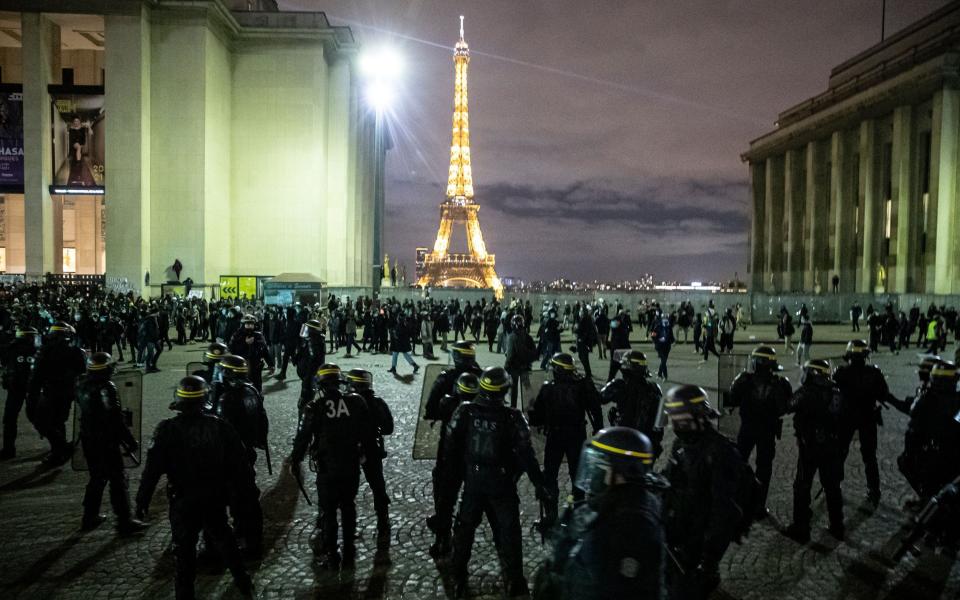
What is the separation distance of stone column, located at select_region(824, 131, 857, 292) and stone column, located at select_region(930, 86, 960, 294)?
10023mm

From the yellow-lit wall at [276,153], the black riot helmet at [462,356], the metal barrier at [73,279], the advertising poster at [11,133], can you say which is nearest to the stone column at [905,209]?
the yellow-lit wall at [276,153]

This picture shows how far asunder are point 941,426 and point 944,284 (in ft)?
124

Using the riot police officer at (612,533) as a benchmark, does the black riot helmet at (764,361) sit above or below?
above

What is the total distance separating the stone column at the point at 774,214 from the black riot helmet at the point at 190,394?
60.8m

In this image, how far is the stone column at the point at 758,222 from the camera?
2429 inches

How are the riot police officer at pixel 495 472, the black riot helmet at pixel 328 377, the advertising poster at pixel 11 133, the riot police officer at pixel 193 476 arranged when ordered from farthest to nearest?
the advertising poster at pixel 11 133 < the black riot helmet at pixel 328 377 < the riot police officer at pixel 495 472 < the riot police officer at pixel 193 476

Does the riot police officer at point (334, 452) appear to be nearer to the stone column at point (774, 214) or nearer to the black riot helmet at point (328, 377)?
the black riot helmet at point (328, 377)

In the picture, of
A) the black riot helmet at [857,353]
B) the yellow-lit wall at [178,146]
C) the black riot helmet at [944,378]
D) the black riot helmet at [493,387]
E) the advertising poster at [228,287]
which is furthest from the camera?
the yellow-lit wall at [178,146]

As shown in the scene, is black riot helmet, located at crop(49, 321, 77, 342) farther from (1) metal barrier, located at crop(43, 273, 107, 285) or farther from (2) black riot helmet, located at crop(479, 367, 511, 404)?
(1) metal barrier, located at crop(43, 273, 107, 285)

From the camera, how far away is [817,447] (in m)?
5.41

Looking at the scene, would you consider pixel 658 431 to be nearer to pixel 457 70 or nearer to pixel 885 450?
pixel 885 450

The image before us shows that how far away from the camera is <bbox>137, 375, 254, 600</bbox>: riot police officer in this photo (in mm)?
4047

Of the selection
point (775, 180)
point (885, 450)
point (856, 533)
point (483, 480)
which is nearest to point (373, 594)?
point (483, 480)

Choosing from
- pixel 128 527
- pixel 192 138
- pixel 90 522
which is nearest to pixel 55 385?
pixel 90 522
